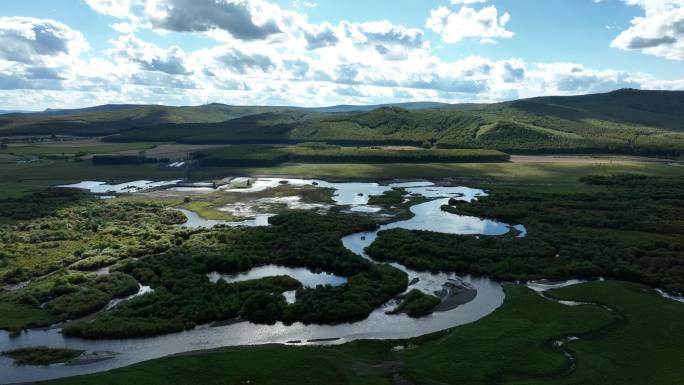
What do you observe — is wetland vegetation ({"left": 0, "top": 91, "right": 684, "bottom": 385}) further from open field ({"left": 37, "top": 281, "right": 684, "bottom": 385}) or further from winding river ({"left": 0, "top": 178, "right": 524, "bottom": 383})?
winding river ({"left": 0, "top": 178, "right": 524, "bottom": 383})

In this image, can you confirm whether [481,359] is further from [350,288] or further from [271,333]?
[271,333]

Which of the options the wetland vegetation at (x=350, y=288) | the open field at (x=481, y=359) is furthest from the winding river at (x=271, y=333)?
the open field at (x=481, y=359)

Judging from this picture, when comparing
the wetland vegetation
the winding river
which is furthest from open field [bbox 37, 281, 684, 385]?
the winding river

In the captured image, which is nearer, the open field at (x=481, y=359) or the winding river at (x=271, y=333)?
the open field at (x=481, y=359)

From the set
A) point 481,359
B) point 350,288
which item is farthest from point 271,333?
point 481,359

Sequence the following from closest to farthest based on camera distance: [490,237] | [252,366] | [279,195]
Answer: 1. [252,366]
2. [490,237]
3. [279,195]

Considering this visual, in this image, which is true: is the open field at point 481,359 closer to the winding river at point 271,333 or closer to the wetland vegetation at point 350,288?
the wetland vegetation at point 350,288

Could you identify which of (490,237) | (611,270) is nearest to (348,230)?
(490,237)

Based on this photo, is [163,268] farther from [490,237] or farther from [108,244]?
[490,237]
